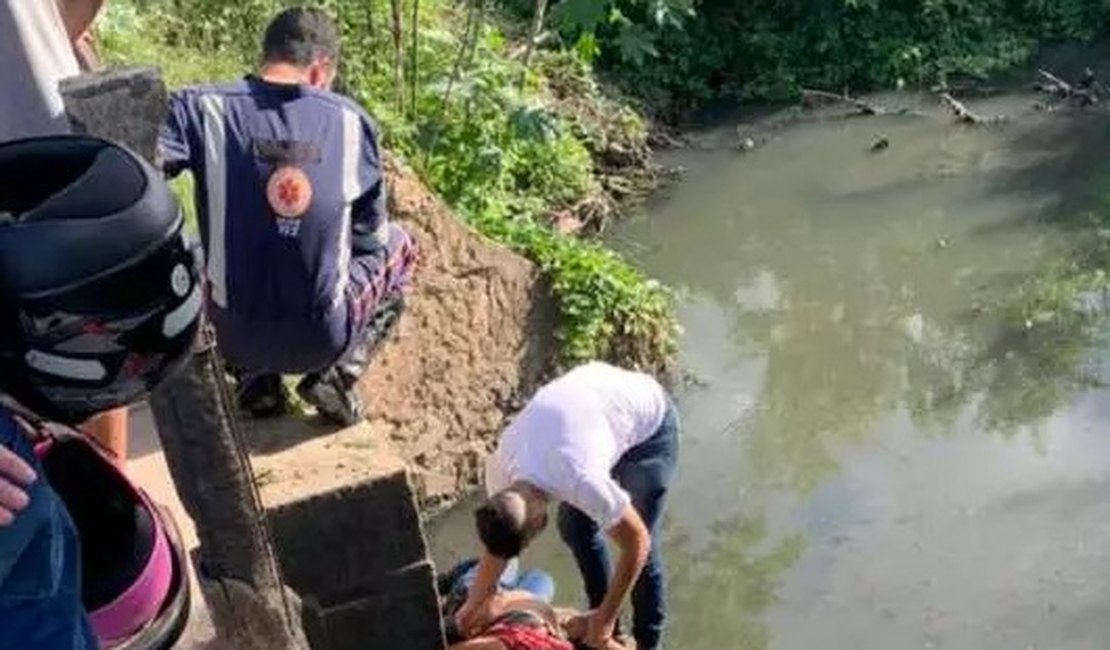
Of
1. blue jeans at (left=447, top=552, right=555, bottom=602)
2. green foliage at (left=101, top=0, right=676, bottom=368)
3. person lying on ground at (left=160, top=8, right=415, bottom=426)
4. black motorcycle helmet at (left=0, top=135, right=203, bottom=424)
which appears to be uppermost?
black motorcycle helmet at (left=0, top=135, right=203, bottom=424)

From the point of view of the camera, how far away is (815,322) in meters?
9.62

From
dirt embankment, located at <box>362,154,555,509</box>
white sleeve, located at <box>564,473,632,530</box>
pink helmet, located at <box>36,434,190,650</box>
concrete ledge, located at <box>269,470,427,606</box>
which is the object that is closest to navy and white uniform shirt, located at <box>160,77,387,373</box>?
concrete ledge, located at <box>269,470,427,606</box>

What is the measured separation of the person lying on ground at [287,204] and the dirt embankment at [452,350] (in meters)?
2.85

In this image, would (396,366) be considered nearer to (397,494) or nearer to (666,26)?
(397,494)

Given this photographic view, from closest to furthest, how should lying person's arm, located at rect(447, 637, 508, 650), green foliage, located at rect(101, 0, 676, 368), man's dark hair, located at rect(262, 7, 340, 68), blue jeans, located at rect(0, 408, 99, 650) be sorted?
blue jeans, located at rect(0, 408, 99, 650) → man's dark hair, located at rect(262, 7, 340, 68) → lying person's arm, located at rect(447, 637, 508, 650) → green foliage, located at rect(101, 0, 676, 368)

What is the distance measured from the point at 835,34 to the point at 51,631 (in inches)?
515

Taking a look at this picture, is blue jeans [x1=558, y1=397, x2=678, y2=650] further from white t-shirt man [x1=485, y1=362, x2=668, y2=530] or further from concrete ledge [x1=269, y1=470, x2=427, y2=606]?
concrete ledge [x1=269, y1=470, x2=427, y2=606]

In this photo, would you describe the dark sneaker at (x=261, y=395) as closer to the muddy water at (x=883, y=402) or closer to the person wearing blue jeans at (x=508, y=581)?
the person wearing blue jeans at (x=508, y=581)

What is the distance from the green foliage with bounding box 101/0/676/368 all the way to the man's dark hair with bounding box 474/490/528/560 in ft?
10.6

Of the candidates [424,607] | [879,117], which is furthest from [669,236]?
Answer: [424,607]

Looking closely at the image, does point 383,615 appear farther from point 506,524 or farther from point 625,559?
point 625,559

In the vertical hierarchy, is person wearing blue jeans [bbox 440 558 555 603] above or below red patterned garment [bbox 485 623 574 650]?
below

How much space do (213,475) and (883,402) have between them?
18.9 ft

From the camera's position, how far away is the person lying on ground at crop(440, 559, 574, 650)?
4.50 meters
